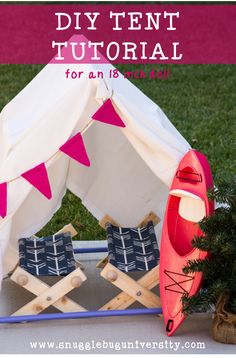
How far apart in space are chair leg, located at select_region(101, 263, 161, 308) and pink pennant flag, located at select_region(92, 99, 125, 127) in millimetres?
732

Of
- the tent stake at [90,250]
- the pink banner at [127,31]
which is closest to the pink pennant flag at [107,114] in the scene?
the tent stake at [90,250]

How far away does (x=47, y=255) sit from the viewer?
4645mm

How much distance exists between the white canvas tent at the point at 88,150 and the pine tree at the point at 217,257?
43 cm

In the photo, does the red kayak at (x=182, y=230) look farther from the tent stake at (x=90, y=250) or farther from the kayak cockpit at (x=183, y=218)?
the tent stake at (x=90, y=250)

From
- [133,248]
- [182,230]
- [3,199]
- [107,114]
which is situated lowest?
[133,248]

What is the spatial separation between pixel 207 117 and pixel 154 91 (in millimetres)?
927

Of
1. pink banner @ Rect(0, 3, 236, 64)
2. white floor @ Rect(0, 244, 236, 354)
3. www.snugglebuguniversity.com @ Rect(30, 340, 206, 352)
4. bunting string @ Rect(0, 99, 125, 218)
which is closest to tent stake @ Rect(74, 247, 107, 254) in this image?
white floor @ Rect(0, 244, 236, 354)

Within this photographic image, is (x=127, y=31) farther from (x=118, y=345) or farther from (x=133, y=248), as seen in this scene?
(x=118, y=345)

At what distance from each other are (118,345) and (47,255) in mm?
781

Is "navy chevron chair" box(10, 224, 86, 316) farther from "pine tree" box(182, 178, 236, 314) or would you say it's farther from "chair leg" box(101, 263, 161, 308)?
"pine tree" box(182, 178, 236, 314)

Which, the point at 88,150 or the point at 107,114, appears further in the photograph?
the point at 88,150

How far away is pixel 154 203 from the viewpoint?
196 inches

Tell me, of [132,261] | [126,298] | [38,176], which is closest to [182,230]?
[132,261]

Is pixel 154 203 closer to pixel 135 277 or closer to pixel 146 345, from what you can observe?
pixel 135 277
